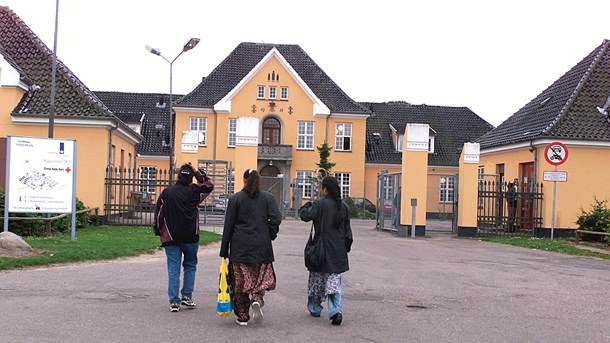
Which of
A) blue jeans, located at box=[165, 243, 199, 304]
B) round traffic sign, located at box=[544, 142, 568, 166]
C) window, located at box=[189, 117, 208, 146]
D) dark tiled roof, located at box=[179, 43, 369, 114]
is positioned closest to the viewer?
blue jeans, located at box=[165, 243, 199, 304]

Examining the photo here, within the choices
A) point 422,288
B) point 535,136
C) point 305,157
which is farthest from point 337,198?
point 305,157

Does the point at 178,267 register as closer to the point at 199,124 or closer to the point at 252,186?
the point at 252,186

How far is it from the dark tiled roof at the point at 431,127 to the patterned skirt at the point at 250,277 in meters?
45.2

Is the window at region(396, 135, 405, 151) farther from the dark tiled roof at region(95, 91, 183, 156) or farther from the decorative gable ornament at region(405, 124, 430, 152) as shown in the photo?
the decorative gable ornament at region(405, 124, 430, 152)

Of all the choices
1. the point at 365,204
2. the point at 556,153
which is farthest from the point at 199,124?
the point at 556,153

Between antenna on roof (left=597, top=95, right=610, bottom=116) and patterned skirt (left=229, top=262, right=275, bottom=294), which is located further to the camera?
antenna on roof (left=597, top=95, right=610, bottom=116)

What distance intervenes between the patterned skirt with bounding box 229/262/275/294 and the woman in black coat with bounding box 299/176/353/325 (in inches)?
25.6

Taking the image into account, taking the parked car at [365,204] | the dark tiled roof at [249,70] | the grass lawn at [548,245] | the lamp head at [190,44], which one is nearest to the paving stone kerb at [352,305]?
the grass lawn at [548,245]

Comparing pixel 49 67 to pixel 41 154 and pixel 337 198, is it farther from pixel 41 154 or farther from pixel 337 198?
pixel 337 198

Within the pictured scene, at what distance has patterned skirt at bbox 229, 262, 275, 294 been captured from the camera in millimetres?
8148

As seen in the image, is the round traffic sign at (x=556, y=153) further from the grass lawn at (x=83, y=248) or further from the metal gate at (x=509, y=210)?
the grass lawn at (x=83, y=248)

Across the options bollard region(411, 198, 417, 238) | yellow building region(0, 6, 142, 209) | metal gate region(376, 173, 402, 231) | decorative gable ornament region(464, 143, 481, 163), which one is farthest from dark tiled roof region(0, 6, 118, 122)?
decorative gable ornament region(464, 143, 481, 163)

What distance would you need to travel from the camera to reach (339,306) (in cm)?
842

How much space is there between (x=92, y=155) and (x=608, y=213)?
18.0m
